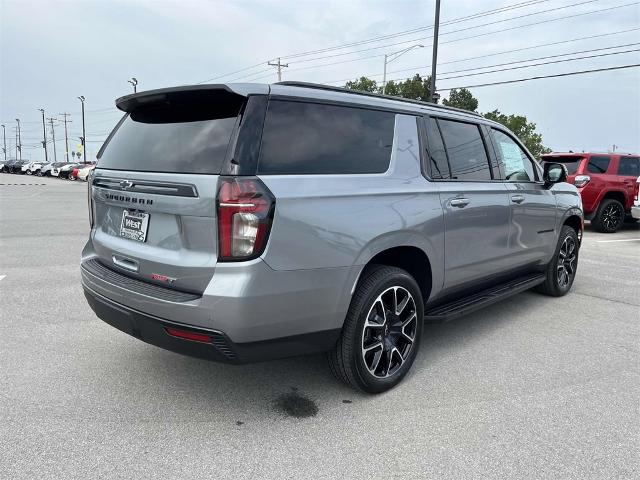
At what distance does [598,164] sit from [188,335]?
1205 centimetres

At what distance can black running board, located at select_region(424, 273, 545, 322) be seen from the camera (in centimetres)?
377

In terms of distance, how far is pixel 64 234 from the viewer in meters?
9.67

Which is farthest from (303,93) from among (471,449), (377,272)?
(471,449)

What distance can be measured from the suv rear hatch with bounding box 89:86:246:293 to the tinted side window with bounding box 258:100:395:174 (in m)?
0.22

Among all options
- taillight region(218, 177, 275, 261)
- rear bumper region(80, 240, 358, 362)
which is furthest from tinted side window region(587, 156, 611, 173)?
taillight region(218, 177, 275, 261)

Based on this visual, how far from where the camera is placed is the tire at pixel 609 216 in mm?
11961

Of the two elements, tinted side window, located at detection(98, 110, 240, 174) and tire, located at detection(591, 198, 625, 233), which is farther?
tire, located at detection(591, 198, 625, 233)

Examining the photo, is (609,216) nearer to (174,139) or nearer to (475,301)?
(475,301)

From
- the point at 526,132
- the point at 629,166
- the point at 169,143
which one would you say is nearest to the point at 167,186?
the point at 169,143

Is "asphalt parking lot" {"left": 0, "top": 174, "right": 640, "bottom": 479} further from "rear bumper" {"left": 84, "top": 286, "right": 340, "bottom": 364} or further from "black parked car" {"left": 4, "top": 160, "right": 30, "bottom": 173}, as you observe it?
"black parked car" {"left": 4, "top": 160, "right": 30, "bottom": 173}

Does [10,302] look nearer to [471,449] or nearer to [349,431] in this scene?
[349,431]

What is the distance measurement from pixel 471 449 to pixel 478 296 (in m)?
1.78

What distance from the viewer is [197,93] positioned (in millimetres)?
2797

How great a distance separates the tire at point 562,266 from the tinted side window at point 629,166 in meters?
7.61
